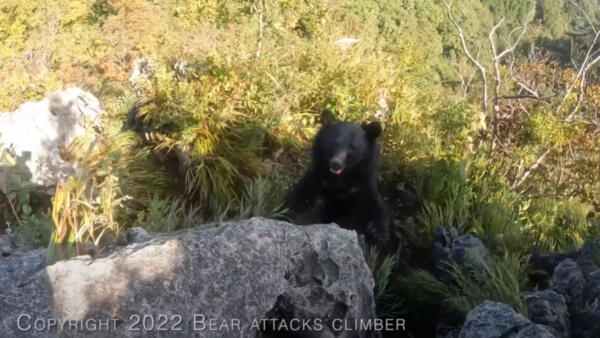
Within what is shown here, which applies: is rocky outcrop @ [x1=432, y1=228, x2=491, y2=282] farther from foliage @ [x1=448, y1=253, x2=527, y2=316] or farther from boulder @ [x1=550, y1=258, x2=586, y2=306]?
boulder @ [x1=550, y1=258, x2=586, y2=306]

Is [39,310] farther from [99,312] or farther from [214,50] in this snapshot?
[214,50]

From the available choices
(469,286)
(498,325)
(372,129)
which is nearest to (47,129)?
(372,129)

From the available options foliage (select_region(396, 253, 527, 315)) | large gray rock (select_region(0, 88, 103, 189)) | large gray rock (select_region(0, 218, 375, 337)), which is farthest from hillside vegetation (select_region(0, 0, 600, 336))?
large gray rock (select_region(0, 218, 375, 337))

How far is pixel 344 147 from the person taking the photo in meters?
4.81

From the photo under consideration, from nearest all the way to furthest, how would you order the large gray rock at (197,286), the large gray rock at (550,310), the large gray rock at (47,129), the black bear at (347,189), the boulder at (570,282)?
the large gray rock at (197,286), the large gray rock at (550,310), the boulder at (570,282), the black bear at (347,189), the large gray rock at (47,129)

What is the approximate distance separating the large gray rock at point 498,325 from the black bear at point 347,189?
1.50m

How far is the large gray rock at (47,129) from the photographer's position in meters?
5.67

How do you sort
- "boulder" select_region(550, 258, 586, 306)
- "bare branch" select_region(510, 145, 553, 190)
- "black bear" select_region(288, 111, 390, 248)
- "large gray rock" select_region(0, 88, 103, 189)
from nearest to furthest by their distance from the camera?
"boulder" select_region(550, 258, 586, 306), "black bear" select_region(288, 111, 390, 248), "large gray rock" select_region(0, 88, 103, 189), "bare branch" select_region(510, 145, 553, 190)

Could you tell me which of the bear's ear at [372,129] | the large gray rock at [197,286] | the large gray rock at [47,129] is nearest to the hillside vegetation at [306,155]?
the large gray rock at [47,129]

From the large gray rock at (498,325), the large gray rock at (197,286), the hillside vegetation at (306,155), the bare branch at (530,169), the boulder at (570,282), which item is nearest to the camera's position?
the large gray rock at (197,286)

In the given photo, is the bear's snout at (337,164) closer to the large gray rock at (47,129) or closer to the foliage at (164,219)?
the foliage at (164,219)

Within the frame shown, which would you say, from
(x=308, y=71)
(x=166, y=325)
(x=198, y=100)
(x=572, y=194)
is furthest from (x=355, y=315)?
(x=572, y=194)

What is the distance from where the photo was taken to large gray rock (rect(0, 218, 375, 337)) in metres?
2.83

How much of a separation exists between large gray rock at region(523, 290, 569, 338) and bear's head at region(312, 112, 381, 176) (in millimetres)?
1666
